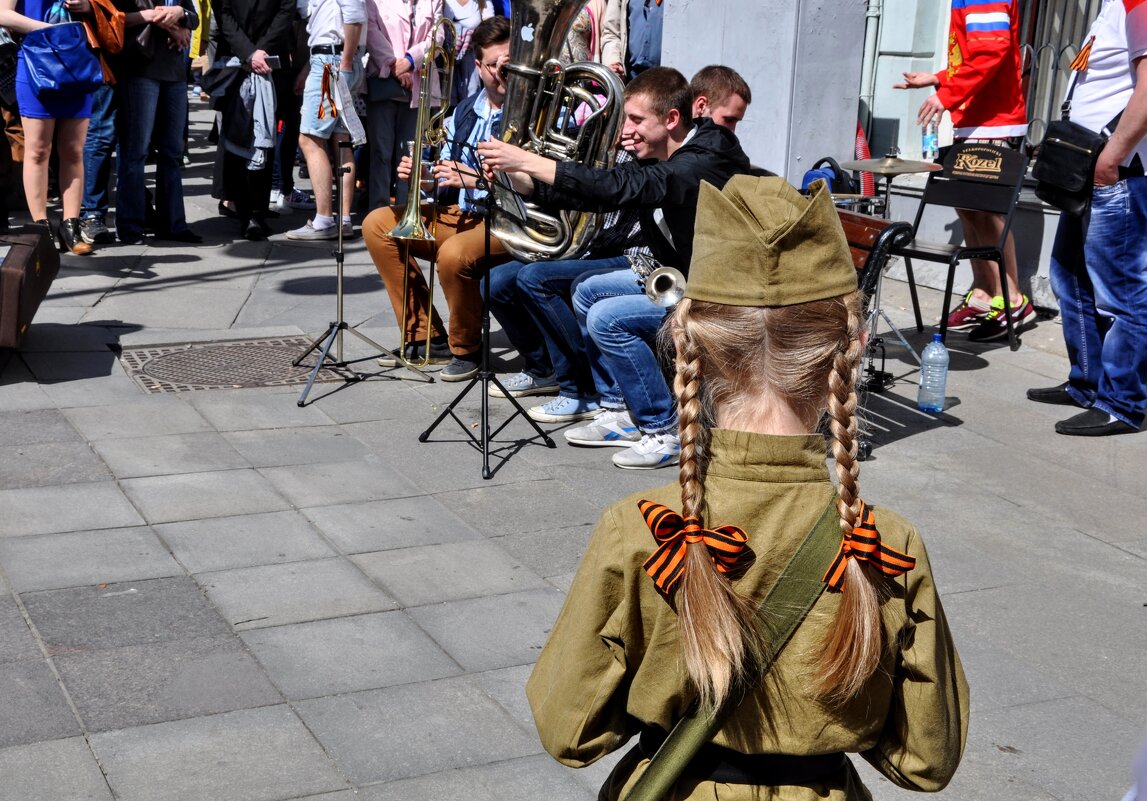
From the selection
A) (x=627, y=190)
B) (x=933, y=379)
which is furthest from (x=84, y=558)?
(x=933, y=379)

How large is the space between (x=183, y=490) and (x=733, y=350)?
389 cm

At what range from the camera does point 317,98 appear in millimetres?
9820

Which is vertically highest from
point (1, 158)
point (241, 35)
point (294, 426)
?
point (241, 35)

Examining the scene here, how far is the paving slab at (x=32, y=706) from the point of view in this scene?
3459mm

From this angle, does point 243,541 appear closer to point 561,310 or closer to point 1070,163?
point 561,310

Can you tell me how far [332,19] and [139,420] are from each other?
4.65 meters

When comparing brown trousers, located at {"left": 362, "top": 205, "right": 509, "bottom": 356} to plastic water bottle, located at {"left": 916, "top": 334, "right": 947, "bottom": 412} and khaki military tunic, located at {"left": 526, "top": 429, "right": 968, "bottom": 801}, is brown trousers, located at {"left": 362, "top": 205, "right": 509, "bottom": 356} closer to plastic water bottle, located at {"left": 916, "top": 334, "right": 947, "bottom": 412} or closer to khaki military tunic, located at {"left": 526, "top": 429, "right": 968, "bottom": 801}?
plastic water bottle, located at {"left": 916, "top": 334, "right": 947, "bottom": 412}

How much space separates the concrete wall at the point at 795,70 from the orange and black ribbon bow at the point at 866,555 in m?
7.58

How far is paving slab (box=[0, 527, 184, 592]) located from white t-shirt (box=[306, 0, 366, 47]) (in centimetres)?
572

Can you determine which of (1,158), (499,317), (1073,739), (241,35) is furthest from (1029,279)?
(1,158)

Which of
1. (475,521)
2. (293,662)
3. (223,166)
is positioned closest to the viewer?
(293,662)

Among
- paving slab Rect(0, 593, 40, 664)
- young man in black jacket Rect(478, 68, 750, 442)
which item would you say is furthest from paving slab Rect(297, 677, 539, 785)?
young man in black jacket Rect(478, 68, 750, 442)

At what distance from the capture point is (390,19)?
1022cm

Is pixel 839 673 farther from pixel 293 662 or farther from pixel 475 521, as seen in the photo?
pixel 475 521
